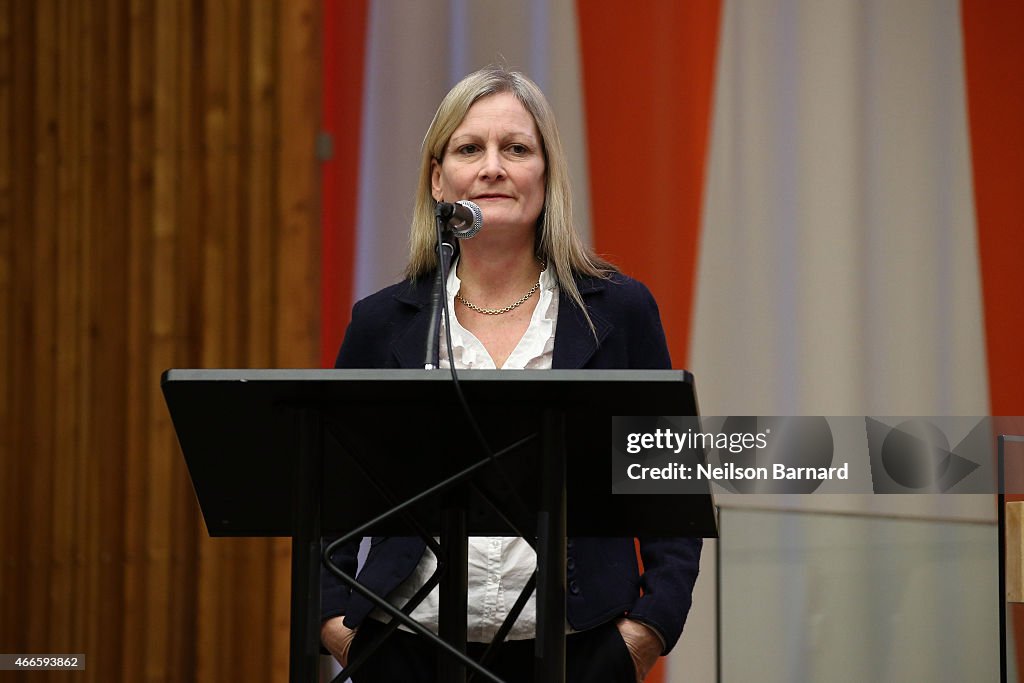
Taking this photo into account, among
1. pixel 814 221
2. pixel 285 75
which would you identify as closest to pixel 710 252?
pixel 814 221

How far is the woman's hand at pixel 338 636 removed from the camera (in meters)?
1.98

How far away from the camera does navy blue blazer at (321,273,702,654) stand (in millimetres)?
1883

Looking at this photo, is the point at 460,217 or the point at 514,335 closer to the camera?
the point at 460,217

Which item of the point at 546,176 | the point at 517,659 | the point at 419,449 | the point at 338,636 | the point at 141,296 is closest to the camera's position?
the point at 419,449

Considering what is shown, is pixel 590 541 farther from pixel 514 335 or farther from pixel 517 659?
pixel 514 335

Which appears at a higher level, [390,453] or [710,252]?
[710,252]

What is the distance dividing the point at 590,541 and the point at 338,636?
1.40 feet

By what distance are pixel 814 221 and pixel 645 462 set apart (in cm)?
258

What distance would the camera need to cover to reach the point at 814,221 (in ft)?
12.8

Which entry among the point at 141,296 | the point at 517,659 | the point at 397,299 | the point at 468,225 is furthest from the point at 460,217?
the point at 141,296

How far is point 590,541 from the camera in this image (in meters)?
1.93

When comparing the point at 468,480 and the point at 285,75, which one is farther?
the point at 285,75

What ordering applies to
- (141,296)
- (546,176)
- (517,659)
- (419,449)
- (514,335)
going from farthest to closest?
(141,296)
(546,176)
(514,335)
(517,659)
(419,449)

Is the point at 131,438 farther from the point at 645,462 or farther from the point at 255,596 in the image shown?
the point at 645,462
